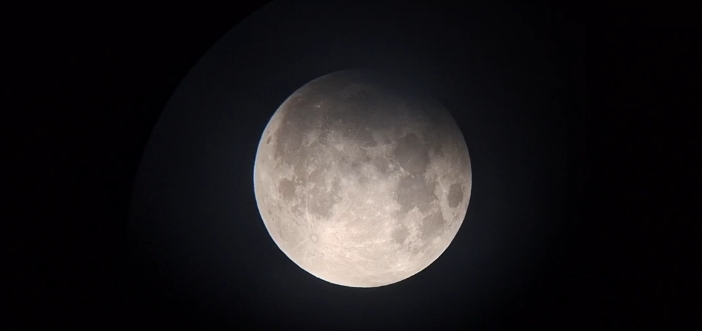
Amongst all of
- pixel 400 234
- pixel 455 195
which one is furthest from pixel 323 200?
pixel 455 195

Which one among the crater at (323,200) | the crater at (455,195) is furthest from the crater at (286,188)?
the crater at (455,195)

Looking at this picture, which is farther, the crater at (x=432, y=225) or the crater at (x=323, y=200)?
the crater at (x=432, y=225)

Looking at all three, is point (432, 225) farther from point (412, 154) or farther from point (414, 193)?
point (412, 154)

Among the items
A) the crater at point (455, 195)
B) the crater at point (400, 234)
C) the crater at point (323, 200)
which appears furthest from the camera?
the crater at point (455, 195)

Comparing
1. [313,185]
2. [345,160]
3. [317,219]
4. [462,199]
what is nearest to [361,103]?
[345,160]

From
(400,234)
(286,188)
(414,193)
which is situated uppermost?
(286,188)

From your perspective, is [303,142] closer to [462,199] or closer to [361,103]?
[361,103]

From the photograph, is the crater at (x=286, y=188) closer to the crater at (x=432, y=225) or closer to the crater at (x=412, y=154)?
the crater at (x=412, y=154)

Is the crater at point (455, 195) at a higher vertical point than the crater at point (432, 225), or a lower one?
higher
